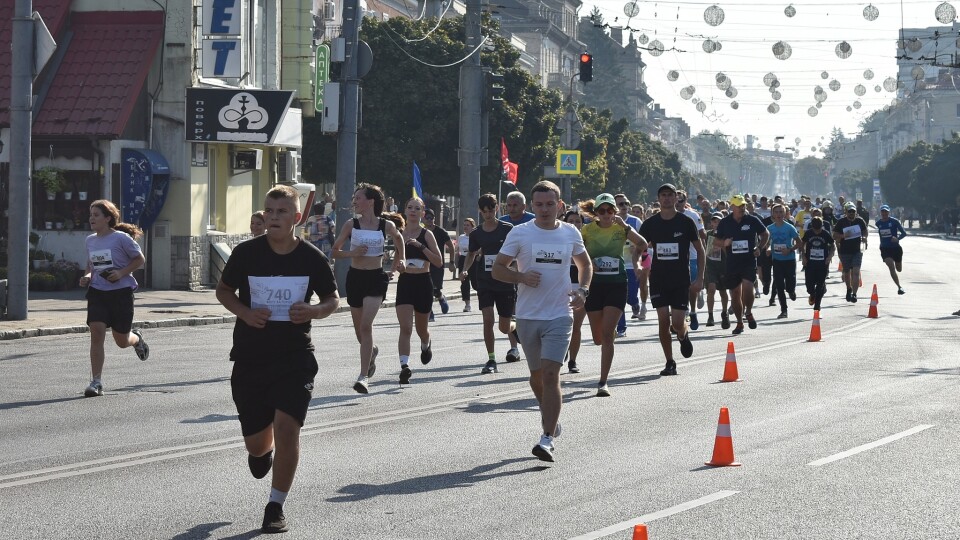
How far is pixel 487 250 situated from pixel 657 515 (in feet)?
27.1

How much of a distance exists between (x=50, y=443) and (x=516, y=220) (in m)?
5.77

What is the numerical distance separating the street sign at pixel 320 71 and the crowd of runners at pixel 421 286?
46.2ft

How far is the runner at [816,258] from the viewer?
26188 millimetres

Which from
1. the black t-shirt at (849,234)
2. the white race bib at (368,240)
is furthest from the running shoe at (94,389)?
the black t-shirt at (849,234)

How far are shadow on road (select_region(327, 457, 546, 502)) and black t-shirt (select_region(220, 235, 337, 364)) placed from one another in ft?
3.97

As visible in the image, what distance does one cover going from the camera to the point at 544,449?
9852 mm

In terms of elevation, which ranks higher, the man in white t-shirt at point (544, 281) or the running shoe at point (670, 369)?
the man in white t-shirt at point (544, 281)

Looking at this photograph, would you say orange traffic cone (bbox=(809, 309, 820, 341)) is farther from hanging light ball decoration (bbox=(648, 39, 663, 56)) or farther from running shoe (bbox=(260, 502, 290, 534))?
hanging light ball decoration (bbox=(648, 39, 663, 56))

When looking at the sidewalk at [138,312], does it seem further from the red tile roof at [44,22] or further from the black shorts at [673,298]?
the black shorts at [673,298]

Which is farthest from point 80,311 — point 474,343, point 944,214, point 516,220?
point 944,214

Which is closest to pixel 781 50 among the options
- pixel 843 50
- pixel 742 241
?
pixel 843 50

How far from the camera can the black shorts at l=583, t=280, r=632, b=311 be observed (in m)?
14.1

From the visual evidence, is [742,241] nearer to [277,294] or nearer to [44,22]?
[277,294]

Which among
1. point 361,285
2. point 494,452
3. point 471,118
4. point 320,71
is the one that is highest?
point 320,71
